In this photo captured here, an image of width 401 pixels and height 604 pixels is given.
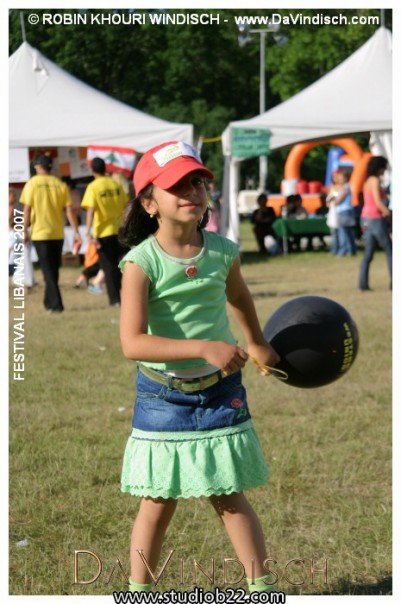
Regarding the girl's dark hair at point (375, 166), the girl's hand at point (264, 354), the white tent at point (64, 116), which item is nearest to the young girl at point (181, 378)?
the girl's hand at point (264, 354)

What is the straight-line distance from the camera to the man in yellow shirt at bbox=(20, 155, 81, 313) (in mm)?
12789

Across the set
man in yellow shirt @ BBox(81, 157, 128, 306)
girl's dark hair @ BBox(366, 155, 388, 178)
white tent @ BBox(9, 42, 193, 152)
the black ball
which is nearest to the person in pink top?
girl's dark hair @ BBox(366, 155, 388, 178)

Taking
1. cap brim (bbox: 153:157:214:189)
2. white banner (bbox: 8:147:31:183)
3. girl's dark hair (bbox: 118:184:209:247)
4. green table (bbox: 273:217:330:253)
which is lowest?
girl's dark hair (bbox: 118:184:209:247)

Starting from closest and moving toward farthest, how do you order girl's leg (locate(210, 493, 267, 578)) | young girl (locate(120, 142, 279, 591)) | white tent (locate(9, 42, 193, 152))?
1. young girl (locate(120, 142, 279, 591))
2. girl's leg (locate(210, 493, 267, 578))
3. white tent (locate(9, 42, 193, 152))

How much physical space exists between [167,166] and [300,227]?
20.3 meters

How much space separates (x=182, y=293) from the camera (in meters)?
3.49

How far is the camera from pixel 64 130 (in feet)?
57.6

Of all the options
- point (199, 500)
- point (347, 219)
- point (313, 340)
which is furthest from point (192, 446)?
point (347, 219)

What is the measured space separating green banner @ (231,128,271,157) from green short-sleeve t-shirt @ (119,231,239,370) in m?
15.3

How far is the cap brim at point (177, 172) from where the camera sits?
3.46 m

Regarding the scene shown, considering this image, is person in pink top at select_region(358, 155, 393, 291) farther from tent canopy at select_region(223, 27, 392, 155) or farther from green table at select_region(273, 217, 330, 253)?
green table at select_region(273, 217, 330, 253)

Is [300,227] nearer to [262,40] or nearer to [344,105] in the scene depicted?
[344,105]

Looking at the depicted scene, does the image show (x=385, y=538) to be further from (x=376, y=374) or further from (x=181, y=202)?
(x=376, y=374)

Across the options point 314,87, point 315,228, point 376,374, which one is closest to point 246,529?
point 376,374
